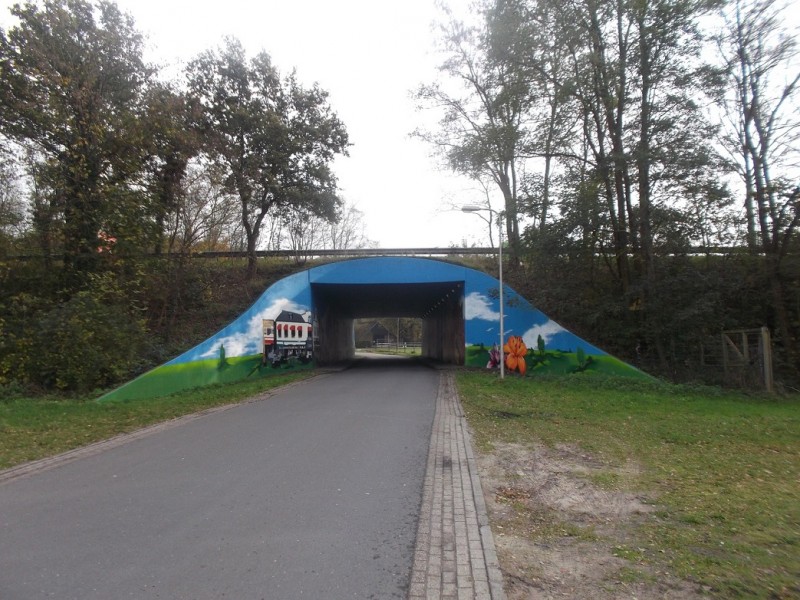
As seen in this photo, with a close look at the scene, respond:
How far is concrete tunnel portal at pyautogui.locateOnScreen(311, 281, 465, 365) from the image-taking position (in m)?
27.6

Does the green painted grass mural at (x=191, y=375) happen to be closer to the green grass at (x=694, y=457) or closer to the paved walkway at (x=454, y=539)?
the green grass at (x=694, y=457)

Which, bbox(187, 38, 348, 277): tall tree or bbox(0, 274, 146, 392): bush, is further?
bbox(187, 38, 348, 277): tall tree

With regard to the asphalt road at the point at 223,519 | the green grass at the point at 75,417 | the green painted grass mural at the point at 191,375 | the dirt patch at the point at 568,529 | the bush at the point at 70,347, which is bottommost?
the dirt patch at the point at 568,529

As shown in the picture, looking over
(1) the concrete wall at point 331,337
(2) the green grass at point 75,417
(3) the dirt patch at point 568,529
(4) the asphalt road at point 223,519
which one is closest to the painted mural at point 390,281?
(1) the concrete wall at point 331,337

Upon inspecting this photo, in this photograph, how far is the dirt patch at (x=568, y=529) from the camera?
3.89m

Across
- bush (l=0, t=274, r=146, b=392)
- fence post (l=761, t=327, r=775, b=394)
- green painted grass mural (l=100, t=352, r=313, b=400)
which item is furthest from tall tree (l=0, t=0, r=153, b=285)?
fence post (l=761, t=327, r=775, b=394)

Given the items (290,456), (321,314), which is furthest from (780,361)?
(321,314)

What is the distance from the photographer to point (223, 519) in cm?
527

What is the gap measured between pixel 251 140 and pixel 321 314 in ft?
35.5

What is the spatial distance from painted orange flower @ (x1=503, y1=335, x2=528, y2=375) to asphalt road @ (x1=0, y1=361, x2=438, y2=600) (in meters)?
14.4

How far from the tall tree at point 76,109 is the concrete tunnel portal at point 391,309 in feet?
35.0

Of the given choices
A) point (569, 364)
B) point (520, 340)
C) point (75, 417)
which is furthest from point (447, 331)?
point (75, 417)

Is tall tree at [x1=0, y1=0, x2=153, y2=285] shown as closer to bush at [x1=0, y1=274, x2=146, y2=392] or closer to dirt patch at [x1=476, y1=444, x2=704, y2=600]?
bush at [x1=0, y1=274, x2=146, y2=392]

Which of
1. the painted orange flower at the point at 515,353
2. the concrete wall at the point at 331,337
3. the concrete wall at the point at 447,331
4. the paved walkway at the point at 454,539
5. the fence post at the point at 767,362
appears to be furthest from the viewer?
the concrete wall at the point at 331,337
